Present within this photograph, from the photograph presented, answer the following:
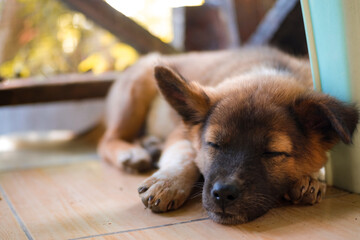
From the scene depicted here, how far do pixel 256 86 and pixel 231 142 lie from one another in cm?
47

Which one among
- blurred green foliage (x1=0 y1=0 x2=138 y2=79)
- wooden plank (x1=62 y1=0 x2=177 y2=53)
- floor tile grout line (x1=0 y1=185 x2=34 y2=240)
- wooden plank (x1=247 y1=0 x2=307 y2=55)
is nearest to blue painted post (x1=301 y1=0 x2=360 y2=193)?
wooden plank (x1=247 y1=0 x2=307 y2=55)

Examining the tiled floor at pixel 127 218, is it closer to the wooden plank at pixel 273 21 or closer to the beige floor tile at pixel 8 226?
the beige floor tile at pixel 8 226

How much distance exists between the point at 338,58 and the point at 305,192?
2.63ft

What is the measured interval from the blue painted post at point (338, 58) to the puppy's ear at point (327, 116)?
0.67 feet

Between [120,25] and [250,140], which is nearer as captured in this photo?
[250,140]

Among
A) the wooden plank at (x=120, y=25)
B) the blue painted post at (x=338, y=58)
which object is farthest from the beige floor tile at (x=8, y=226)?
the wooden plank at (x=120, y=25)

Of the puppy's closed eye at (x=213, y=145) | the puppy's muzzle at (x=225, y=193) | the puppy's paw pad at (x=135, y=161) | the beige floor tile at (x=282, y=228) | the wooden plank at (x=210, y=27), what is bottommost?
the puppy's paw pad at (x=135, y=161)

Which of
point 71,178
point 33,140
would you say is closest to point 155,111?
point 71,178

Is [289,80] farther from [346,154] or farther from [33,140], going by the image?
[33,140]

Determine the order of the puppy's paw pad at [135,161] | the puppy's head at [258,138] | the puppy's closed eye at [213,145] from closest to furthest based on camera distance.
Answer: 1. the puppy's head at [258,138]
2. the puppy's closed eye at [213,145]
3. the puppy's paw pad at [135,161]

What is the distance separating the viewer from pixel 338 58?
246 centimetres

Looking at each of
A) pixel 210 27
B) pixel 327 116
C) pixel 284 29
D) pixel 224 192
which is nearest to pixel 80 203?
pixel 224 192

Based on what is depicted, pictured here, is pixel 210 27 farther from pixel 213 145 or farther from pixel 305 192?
pixel 305 192

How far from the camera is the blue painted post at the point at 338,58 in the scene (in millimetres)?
2348
